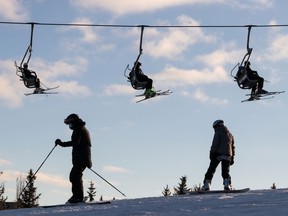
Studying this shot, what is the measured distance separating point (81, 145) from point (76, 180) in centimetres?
69

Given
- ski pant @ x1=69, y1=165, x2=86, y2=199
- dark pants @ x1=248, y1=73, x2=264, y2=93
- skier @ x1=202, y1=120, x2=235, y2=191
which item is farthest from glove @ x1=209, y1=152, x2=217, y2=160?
dark pants @ x1=248, y1=73, x2=264, y2=93

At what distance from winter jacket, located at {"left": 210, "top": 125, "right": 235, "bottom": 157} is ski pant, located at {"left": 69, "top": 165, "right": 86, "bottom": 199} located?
2.89m

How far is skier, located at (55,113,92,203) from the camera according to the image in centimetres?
1602

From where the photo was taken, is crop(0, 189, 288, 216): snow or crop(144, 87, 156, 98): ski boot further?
crop(144, 87, 156, 98): ski boot

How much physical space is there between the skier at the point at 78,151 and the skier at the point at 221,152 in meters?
2.76

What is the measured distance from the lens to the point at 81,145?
16.1m

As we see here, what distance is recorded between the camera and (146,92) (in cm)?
2078

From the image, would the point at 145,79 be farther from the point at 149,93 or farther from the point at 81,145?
the point at 81,145

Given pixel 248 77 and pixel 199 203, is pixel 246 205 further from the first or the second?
pixel 248 77

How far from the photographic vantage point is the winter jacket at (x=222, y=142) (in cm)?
1739

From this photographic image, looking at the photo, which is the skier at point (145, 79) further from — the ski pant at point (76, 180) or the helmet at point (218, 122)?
the ski pant at point (76, 180)

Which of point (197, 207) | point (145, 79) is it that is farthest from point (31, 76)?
point (197, 207)

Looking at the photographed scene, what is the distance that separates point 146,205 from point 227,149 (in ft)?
11.1

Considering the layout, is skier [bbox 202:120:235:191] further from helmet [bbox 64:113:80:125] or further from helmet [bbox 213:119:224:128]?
helmet [bbox 64:113:80:125]
